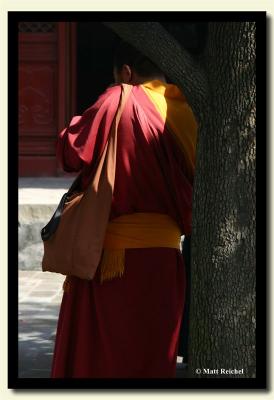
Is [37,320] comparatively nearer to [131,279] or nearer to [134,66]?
[131,279]

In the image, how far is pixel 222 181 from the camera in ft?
14.5

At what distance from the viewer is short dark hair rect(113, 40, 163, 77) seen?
5.12m

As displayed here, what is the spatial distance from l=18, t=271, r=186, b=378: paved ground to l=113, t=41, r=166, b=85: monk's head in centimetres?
176

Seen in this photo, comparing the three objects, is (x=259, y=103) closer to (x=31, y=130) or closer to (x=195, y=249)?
(x=195, y=249)

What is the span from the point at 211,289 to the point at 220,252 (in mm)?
168

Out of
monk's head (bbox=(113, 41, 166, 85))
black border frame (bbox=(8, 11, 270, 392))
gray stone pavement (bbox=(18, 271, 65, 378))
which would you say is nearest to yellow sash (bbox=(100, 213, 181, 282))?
black border frame (bbox=(8, 11, 270, 392))

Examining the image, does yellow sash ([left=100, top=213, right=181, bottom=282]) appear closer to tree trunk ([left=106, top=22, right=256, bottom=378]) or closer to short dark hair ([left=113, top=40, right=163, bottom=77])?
tree trunk ([left=106, top=22, right=256, bottom=378])

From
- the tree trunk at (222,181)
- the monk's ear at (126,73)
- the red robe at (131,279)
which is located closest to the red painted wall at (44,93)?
the monk's ear at (126,73)

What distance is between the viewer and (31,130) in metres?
12.1

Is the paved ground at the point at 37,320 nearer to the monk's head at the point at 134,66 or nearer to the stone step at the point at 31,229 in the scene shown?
the stone step at the point at 31,229

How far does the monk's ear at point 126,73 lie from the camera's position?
5160 mm

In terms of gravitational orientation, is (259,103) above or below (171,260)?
above

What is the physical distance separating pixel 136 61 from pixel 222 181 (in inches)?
40.1

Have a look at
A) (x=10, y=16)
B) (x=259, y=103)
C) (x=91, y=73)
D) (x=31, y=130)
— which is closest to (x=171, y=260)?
(x=259, y=103)
